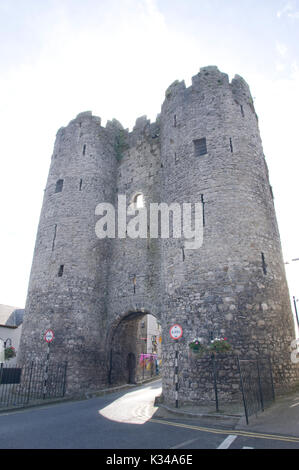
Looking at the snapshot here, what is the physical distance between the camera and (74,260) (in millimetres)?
15898

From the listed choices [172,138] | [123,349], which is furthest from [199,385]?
[172,138]

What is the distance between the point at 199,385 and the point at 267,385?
2108 millimetres

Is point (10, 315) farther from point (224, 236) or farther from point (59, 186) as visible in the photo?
point (224, 236)

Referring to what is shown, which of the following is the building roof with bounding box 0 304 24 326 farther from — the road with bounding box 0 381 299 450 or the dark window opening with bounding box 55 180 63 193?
the road with bounding box 0 381 299 450

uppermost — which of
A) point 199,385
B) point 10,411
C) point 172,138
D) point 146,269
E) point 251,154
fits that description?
point 172,138

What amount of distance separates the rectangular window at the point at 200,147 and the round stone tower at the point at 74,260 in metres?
6.93

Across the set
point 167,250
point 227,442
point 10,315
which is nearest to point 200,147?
point 167,250

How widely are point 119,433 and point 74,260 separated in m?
10.7

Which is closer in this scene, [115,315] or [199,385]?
[199,385]

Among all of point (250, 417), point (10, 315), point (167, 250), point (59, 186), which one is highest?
point (59, 186)

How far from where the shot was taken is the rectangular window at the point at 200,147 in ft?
43.9

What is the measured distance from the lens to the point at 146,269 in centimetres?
1560

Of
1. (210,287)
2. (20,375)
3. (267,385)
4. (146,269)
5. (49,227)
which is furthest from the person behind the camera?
(49,227)
